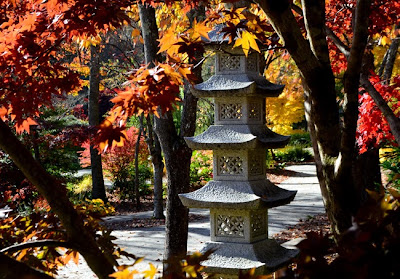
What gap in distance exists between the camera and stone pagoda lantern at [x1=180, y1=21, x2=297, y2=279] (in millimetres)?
4824

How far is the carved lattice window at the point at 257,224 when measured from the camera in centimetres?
501

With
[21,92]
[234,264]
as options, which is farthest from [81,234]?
[234,264]

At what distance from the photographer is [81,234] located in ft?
6.50

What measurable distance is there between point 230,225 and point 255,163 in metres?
0.66

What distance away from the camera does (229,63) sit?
5.08 metres

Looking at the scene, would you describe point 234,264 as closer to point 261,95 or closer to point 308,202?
point 261,95

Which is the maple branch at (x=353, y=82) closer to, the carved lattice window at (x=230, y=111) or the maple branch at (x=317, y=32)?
the maple branch at (x=317, y=32)

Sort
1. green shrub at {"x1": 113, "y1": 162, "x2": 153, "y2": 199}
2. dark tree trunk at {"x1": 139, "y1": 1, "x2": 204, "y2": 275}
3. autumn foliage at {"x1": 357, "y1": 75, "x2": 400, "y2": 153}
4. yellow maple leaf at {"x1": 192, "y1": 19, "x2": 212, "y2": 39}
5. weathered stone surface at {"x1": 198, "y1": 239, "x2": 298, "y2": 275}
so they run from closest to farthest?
yellow maple leaf at {"x1": 192, "y1": 19, "x2": 212, "y2": 39}
weathered stone surface at {"x1": 198, "y1": 239, "x2": 298, "y2": 275}
dark tree trunk at {"x1": 139, "y1": 1, "x2": 204, "y2": 275}
autumn foliage at {"x1": 357, "y1": 75, "x2": 400, "y2": 153}
green shrub at {"x1": 113, "y1": 162, "x2": 153, "y2": 199}

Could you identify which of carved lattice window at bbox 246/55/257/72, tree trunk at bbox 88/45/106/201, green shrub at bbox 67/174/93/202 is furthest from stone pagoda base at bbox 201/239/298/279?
green shrub at bbox 67/174/93/202

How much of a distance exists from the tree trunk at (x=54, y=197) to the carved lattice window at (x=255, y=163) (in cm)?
318

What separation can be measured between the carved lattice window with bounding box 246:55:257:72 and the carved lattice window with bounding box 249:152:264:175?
33.2 inches

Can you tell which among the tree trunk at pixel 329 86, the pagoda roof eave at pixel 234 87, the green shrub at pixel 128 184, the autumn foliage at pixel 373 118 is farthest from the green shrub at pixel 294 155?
the tree trunk at pixel 329 86

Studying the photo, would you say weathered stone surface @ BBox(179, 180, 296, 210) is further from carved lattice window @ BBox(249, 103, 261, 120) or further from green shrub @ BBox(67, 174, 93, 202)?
green shrub @ BBox(67, 174, 93, 202)

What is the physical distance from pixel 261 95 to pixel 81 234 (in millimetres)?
3302
